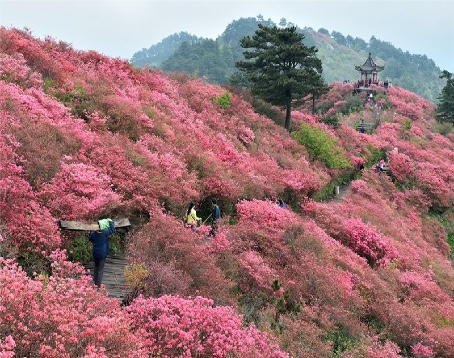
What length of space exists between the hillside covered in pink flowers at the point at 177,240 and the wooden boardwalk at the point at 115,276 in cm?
31

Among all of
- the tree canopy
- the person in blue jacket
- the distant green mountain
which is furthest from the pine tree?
the person in blue jacket

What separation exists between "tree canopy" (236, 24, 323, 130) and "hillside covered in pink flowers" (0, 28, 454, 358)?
5.12 metres

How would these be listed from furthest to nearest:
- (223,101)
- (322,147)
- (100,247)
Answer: (322,147) < (223,101) < (100,247)

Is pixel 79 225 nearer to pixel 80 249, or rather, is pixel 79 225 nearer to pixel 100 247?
pixel 80 249

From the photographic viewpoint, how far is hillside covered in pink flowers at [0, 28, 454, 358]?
6.59 metres

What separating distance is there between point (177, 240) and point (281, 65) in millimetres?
A: 22018

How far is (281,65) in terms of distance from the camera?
29062mm

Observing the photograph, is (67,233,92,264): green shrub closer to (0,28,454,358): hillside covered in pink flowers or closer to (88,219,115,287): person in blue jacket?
(0,28,454,358): hillside covered in pink flowers

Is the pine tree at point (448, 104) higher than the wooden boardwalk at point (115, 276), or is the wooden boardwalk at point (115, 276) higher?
the pine tree at point (448, 104)

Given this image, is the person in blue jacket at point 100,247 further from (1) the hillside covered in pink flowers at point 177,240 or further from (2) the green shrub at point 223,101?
(2) the green shrub at point 223,101

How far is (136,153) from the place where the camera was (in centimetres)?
1366

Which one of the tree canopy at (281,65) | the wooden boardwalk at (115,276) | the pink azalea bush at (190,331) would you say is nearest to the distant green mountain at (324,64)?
the tree canopy at (281,65)

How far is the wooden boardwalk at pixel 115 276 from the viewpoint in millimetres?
8727

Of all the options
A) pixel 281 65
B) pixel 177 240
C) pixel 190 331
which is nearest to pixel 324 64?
pixel 281 65
